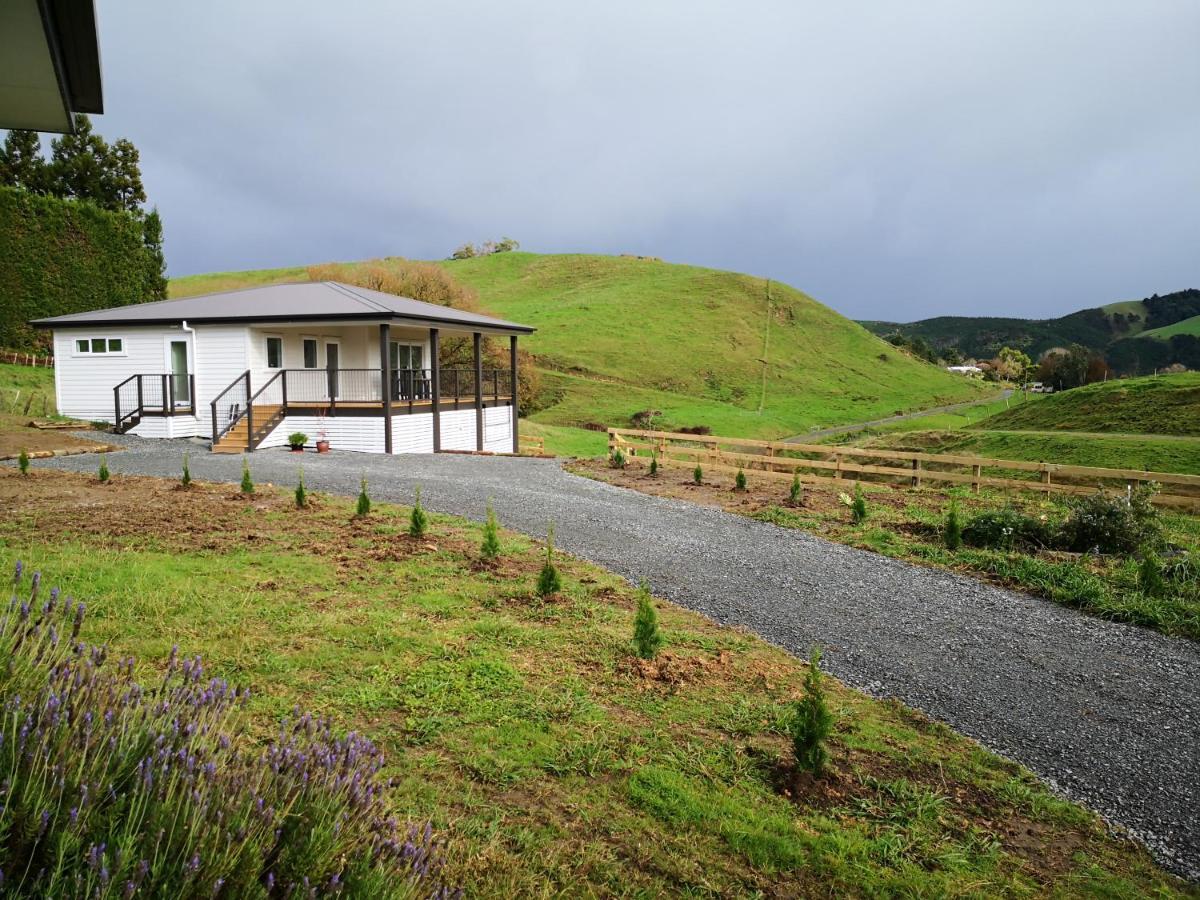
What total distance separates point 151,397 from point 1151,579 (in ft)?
82.6

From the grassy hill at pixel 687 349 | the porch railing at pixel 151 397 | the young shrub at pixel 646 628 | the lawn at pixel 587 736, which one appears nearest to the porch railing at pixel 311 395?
the porch railing at pixel 151 397

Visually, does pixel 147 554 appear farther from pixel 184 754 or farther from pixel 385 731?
pixel 184 754

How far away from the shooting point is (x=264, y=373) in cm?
2236

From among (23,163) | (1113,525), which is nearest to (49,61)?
(1113,525)

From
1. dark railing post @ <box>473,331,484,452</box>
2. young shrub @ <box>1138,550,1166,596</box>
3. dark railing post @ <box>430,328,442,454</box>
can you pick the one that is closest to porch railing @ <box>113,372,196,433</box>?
dark railing post @ <box>430,328,442,454</box>

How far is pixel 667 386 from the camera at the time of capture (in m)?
55.8

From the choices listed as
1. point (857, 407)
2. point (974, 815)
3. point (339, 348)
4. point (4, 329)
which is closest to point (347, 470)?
point (339, 348)

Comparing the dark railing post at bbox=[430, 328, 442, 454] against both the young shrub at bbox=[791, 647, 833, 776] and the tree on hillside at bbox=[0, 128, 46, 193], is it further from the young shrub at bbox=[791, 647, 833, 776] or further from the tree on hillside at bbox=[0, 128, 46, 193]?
the tree on hillside at bbox=[0, 128, 46, 193]

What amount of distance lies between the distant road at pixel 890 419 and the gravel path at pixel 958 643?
23.7 m

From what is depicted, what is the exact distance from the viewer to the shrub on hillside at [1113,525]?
10211mm

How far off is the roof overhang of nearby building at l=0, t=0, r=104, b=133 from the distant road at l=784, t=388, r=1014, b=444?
30.9 m

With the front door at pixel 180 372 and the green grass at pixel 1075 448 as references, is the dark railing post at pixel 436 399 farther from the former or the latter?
the green grass at pixel 1075 448

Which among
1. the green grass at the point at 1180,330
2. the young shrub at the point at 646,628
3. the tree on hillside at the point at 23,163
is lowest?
the young shrub at the point at 646,628

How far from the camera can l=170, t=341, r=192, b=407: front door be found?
22906 mm
